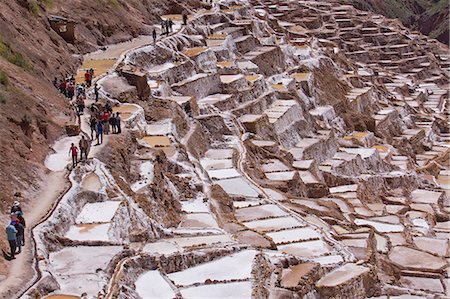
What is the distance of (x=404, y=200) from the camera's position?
116ft

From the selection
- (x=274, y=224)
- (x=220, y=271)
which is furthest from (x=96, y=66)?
(x=220, y=271)

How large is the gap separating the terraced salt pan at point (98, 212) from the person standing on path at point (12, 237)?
125 inches

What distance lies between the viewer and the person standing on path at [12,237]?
47.9 ft

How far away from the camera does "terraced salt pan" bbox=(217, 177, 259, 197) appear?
25.7 m

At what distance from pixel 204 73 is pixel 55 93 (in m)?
12.0

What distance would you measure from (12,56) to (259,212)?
9.72 meters

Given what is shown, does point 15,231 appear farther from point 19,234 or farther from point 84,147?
point 84,147

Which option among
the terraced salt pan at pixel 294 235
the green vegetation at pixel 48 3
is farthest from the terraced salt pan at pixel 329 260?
the green vegetation at pixel 48 3

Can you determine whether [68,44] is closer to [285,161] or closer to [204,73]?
[204,73]

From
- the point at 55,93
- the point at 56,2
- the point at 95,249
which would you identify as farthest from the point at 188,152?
the point at 56,2

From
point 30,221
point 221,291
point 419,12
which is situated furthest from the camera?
point 419,12

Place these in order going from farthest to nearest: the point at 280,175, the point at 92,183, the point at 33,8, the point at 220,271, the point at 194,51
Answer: the point at 194,51
the point at 33,8
the point at 280,175
the point at 92,183
the point at 220,271

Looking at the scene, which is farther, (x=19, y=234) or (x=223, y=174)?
(x=223, y=174)

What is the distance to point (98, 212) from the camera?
18375 mm
